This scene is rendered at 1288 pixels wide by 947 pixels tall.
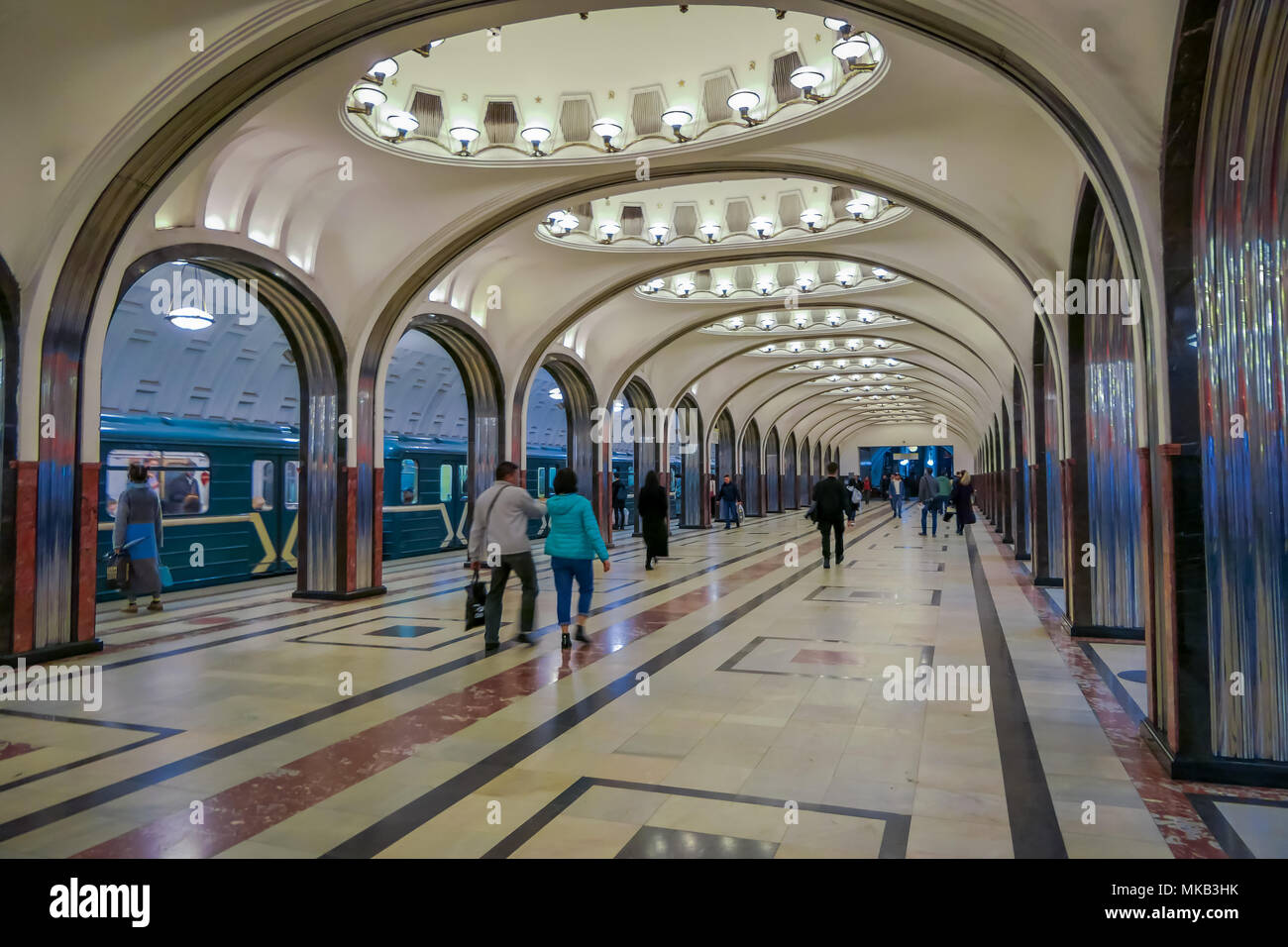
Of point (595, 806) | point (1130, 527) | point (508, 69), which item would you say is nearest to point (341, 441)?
point (508, 69)

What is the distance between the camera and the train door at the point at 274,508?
37.9 ft

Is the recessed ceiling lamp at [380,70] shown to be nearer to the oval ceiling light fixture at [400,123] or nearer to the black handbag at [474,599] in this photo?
the oval ceiling light fixture at [400,123]

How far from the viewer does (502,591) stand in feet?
22.0

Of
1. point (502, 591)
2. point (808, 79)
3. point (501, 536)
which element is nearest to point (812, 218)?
A: point (808, 79)

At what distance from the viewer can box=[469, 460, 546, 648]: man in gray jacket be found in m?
6.59

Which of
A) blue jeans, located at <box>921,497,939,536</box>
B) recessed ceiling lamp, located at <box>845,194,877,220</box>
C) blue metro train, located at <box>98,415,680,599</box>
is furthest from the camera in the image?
blue jeans, located at <box>921,497,939,536</box>

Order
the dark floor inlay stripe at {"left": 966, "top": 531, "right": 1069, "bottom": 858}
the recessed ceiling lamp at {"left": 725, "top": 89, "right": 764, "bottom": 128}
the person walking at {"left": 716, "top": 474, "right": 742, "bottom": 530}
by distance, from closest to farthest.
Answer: the dark floor inlay stripe at {"left": 966, "top": 531, "right": 1069, "bottom": 858}, the recessed ceiling lamp at {"left": 725, "top": 89, "right": 764, "bottom": 128}, the person walking at {"left": 716, "top": 474, "right": 742, "bottom": 530}

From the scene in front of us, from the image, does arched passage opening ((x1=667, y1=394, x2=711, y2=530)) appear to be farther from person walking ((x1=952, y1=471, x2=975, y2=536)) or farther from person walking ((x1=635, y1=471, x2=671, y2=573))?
person walking ((x1=635, y1=471, x2=671, y2=573))

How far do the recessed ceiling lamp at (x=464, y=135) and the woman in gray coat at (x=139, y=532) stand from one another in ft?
15.4

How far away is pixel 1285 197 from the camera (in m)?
3.68

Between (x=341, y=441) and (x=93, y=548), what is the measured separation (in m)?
3.29

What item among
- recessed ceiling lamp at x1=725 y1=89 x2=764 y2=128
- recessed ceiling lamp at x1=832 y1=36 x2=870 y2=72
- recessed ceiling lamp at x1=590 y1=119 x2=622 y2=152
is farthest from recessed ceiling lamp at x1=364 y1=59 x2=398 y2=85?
recessed ceiling lamp at x1=832 y1=36 x2=870 y2=72

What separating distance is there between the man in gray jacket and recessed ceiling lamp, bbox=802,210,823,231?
23.5ft

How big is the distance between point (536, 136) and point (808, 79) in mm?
2920
